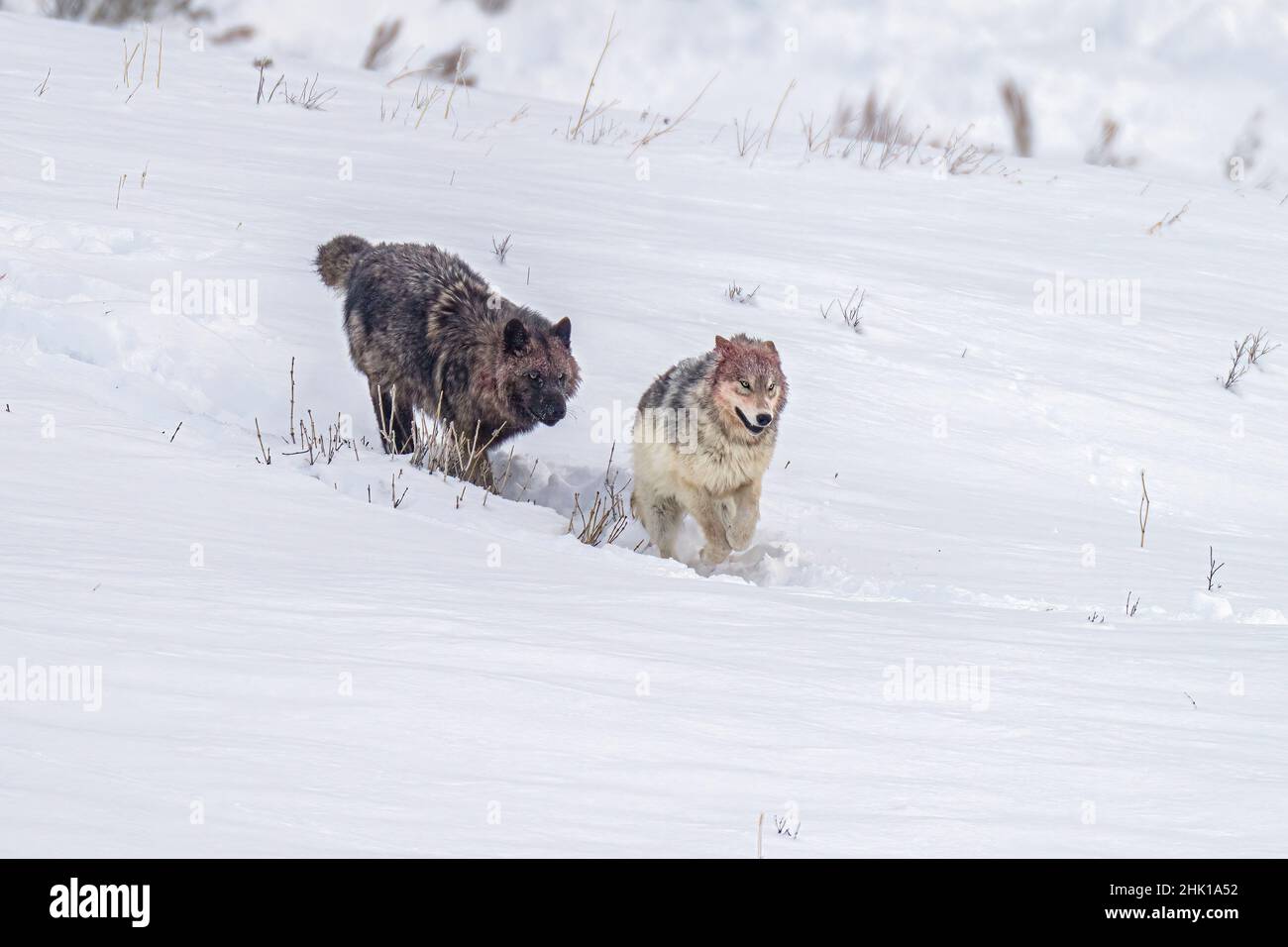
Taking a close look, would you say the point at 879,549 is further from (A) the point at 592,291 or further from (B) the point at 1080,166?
(B) the point at 1080,166

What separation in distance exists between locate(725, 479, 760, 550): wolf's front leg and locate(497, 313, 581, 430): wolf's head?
3.70ft

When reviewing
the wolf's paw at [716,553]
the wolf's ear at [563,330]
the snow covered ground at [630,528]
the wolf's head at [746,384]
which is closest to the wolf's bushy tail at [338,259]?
the snow covered ground at [630,528]


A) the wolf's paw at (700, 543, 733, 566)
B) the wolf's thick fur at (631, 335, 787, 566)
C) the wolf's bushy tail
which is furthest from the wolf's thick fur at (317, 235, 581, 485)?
the wolf's paw at (700, 543, 733, 566)

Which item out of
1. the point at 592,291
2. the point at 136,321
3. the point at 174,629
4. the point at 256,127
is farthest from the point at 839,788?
the point at 256,127

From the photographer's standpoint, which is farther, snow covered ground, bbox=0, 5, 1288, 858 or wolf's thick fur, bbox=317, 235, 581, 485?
wolf's thick fur, bbox=317, 235, 581, 485

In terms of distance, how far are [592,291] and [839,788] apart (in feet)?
21.0

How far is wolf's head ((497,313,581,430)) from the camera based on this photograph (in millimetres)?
7223

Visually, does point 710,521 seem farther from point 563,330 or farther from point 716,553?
point 563,330

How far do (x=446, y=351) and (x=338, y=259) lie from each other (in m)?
1.06

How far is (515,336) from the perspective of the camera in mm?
7250

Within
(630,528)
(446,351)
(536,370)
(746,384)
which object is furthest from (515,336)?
(746,384)

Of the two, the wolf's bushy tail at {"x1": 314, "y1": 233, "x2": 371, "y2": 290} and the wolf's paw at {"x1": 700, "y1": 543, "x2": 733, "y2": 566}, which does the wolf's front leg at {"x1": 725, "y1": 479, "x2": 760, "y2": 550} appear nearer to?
the wolf's paw at {"x1": 700, "y1": 543, "x2": 733, "y2": 566}

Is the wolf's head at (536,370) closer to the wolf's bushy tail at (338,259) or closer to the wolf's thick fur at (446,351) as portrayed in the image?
the wolf's thick fur at (446,351)

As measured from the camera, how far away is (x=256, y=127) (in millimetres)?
10914
